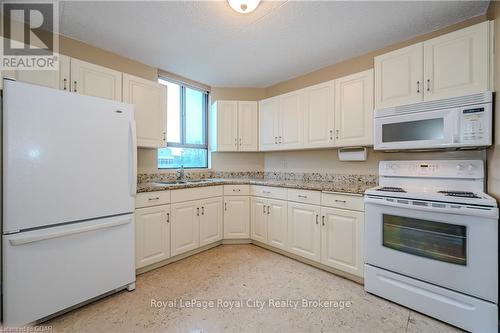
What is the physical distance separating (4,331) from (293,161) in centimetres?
314

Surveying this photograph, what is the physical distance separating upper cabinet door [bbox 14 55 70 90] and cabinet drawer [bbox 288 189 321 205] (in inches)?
94.8

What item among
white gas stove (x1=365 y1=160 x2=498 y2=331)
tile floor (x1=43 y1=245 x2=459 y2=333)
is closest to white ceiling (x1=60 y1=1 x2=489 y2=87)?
white gas stove (x1=365 y1=160 x2=498 y2=331)

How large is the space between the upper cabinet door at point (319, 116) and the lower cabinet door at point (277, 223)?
84cm

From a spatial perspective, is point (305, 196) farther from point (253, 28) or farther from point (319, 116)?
point (253, 28)

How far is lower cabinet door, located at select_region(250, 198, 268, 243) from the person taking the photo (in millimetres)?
2871

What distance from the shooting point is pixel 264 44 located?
92.6 inches

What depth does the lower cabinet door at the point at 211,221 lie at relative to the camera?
9.13 feet

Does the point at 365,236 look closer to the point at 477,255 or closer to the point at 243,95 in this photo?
the point at 477,255

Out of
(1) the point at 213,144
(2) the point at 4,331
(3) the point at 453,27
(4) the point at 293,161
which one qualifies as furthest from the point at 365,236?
(2) the point at 4,331

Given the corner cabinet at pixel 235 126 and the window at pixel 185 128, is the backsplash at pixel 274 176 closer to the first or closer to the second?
the window at pixel 185 128

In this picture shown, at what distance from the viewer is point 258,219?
295 cm

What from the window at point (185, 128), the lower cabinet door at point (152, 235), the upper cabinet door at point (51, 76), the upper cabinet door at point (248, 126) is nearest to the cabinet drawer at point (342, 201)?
the upper cabinet door at point (248, 126)

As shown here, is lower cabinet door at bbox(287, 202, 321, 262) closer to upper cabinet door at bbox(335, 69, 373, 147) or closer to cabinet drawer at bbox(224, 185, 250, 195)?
cabinet drawer at bbox(224, 185, 250, 195)

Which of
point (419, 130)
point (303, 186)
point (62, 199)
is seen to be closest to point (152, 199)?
point (62, 199)
